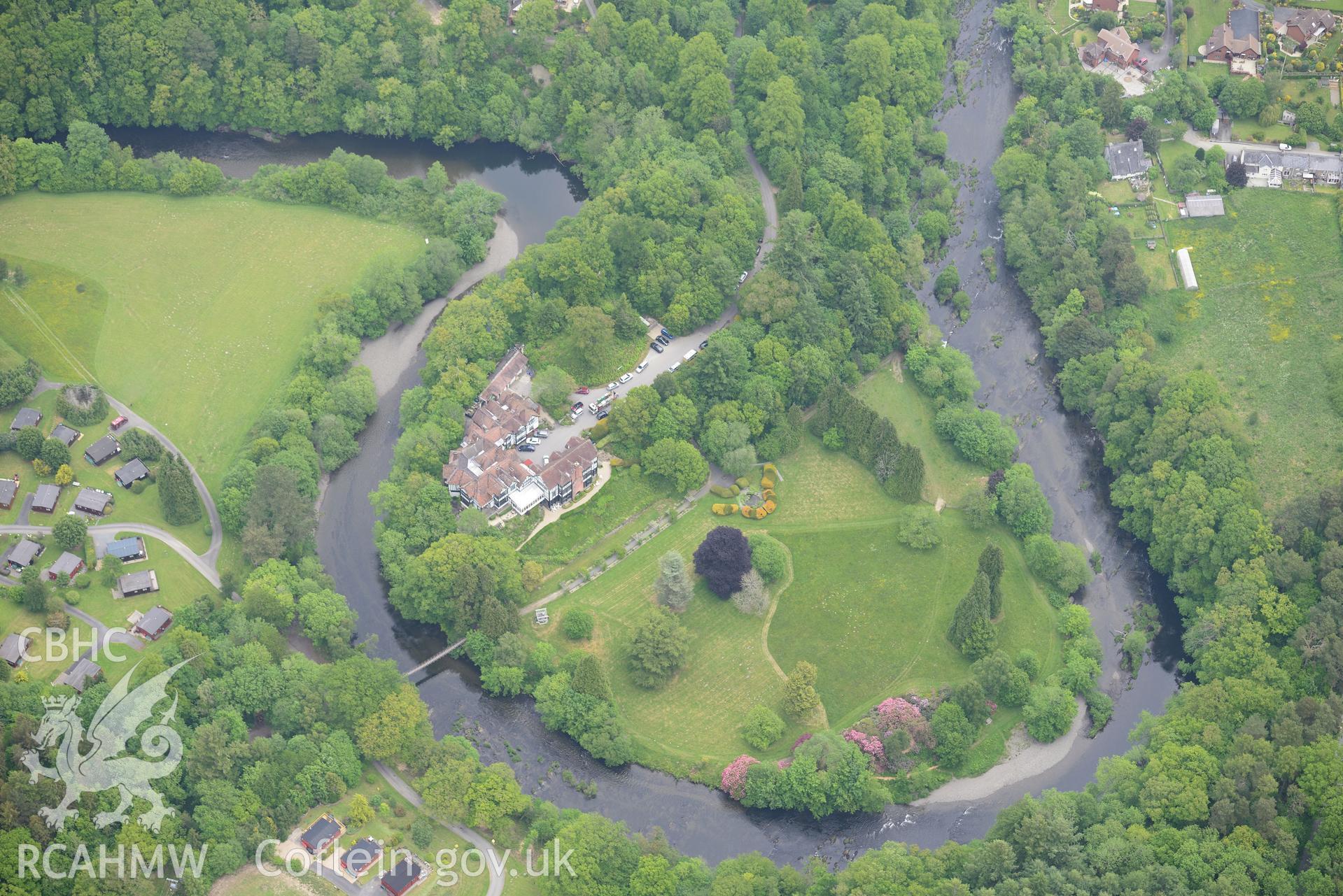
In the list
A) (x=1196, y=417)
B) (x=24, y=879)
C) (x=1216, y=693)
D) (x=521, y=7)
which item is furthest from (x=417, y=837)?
(x=521, y=7)

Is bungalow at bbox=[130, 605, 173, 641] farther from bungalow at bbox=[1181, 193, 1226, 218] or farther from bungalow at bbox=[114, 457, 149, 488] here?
bungalow at bbox=[1181, 193, 1226, 218]

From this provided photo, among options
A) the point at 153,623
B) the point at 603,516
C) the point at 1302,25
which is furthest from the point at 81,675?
the point at 1302,25

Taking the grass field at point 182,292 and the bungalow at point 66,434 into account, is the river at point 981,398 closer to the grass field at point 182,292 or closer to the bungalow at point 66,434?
the grass field at point 182,292

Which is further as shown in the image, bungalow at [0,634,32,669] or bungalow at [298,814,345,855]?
bungalow at [0,634,32,669]

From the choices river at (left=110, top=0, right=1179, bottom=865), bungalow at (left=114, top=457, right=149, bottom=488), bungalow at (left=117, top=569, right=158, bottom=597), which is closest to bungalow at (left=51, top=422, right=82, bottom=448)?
bungalow at (left=114, top=457, right=149, bottom=488)

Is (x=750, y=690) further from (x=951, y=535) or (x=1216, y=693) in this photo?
(x=1216, y=693)

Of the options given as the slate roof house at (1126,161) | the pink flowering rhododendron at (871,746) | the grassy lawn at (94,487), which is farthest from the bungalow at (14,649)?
the slate roof house at (1126,161)

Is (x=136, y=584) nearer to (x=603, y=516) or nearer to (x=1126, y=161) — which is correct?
(x=603, y=516)
